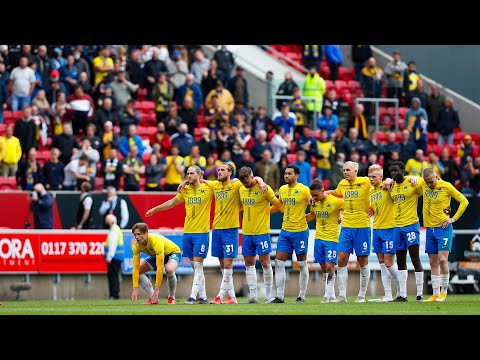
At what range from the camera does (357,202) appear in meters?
24.7

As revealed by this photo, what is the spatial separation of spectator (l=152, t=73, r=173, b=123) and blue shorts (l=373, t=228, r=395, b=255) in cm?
1232

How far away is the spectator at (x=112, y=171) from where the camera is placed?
107 ft

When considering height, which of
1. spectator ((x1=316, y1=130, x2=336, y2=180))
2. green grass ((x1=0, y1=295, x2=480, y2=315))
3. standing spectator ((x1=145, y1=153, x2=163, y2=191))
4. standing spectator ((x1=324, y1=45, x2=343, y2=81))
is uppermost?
standing spectator ((x1=324, y1=45, x2=343, y2=81))

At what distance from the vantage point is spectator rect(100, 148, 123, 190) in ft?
107

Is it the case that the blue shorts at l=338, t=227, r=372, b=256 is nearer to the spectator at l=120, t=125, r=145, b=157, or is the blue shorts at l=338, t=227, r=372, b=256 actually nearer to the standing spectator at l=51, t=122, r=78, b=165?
the spectator at l=120, t=125, r=145, b=157

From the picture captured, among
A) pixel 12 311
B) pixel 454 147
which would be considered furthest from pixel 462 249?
pixel 12 311

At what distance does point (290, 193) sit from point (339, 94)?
54.1 feet

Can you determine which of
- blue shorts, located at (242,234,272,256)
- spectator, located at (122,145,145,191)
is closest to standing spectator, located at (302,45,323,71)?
spectator, located at (122,145,145,191)

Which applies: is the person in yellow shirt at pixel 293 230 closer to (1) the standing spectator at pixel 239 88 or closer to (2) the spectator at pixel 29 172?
→ (2) the spectator at pixel 29 172

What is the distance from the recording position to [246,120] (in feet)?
120

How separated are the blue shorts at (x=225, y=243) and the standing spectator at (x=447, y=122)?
1605 cm
